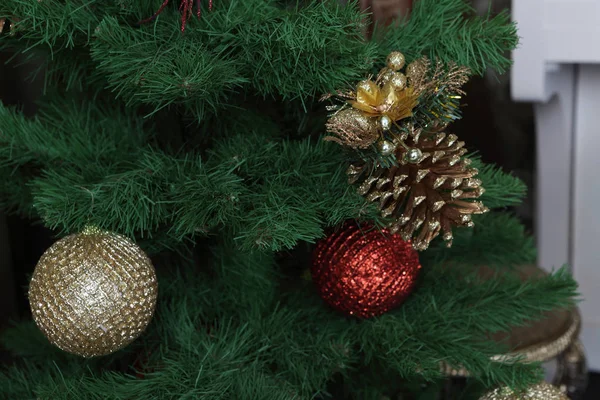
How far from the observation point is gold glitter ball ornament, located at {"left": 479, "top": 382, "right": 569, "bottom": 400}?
51 cm

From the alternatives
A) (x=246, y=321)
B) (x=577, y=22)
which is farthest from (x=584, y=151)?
(x=246, y=321)

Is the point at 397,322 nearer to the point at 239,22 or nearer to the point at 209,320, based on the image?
the point at 209,320

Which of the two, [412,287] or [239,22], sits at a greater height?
[239,22]

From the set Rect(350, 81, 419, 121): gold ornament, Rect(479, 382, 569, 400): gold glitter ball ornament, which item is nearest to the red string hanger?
Rect(350, 81, 419, 121): gold ornament

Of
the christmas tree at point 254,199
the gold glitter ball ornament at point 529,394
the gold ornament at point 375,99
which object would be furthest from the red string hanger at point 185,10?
the gold glitter ball ornament at point 529,394

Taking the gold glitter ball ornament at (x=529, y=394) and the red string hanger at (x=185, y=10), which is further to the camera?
the gold glitter ball ornament at (x=529, y=394)

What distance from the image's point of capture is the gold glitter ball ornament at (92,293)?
41cm

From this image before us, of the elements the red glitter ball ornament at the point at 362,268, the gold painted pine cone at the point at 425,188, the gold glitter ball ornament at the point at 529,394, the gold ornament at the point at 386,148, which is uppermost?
the gold ornament at the point at 386,148

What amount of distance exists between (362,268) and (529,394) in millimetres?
162

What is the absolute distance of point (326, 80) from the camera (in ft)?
1.36

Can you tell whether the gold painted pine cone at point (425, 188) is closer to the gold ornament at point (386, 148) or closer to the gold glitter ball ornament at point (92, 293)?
the gold ornament at point (386, 148)

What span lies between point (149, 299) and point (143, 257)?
3 centimetres

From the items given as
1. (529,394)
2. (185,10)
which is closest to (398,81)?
(185,10)

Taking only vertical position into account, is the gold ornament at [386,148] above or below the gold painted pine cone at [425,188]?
above
